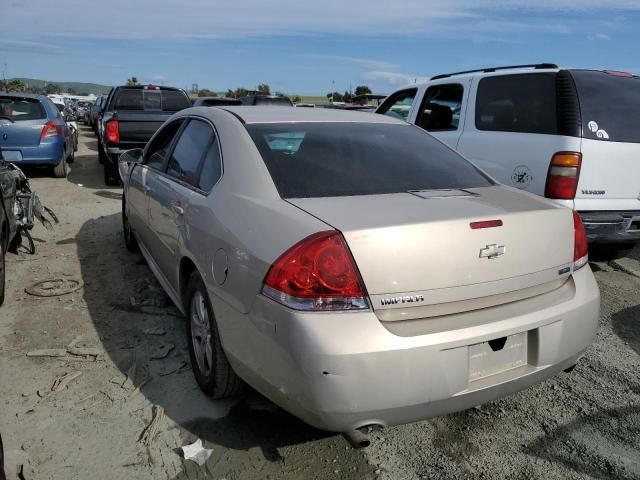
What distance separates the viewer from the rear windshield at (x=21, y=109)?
31.9 ft

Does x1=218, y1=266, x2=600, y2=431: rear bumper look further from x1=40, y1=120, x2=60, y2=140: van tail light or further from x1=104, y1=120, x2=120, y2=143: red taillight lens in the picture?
x1=40, y1=120, x2=60, y2=140: van tail light

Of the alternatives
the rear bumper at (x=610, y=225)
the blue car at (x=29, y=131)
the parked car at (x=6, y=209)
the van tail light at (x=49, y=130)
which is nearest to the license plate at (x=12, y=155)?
the blue car at (x=29, y=131)

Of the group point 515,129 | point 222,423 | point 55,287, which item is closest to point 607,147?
point 515,129

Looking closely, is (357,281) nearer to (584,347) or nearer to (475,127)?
(584,347)

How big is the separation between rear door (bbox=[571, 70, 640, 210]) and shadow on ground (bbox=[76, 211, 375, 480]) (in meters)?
3.07

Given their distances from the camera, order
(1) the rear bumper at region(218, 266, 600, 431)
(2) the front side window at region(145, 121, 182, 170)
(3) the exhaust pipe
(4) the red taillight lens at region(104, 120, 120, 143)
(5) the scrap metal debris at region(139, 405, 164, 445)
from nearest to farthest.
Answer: (1) the rear bumper at region(218, 266, 600, 431) → (3) the exhaust pipe → (5) the scrap metal debris at region(139, 405, 164, 445) → (2) the front side window at region(145, 121, 182, 170) → (4) the red taillight lens at region(104, 120, 120, 143)

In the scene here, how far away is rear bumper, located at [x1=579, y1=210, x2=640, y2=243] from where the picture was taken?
14.4ft

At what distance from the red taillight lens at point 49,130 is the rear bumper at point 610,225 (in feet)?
30.3

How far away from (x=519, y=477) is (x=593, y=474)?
1.12ft

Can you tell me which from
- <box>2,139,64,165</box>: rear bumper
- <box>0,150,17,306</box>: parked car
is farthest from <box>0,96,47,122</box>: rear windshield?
<box>0,150,17,306</box>: parked car

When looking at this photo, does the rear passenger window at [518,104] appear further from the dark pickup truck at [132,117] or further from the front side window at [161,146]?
the dark pickup truck at [132,117]

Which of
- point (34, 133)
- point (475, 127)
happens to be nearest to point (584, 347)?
point (475, 127)

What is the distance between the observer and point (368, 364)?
2037 millimetres

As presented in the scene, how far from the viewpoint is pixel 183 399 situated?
300 cm
